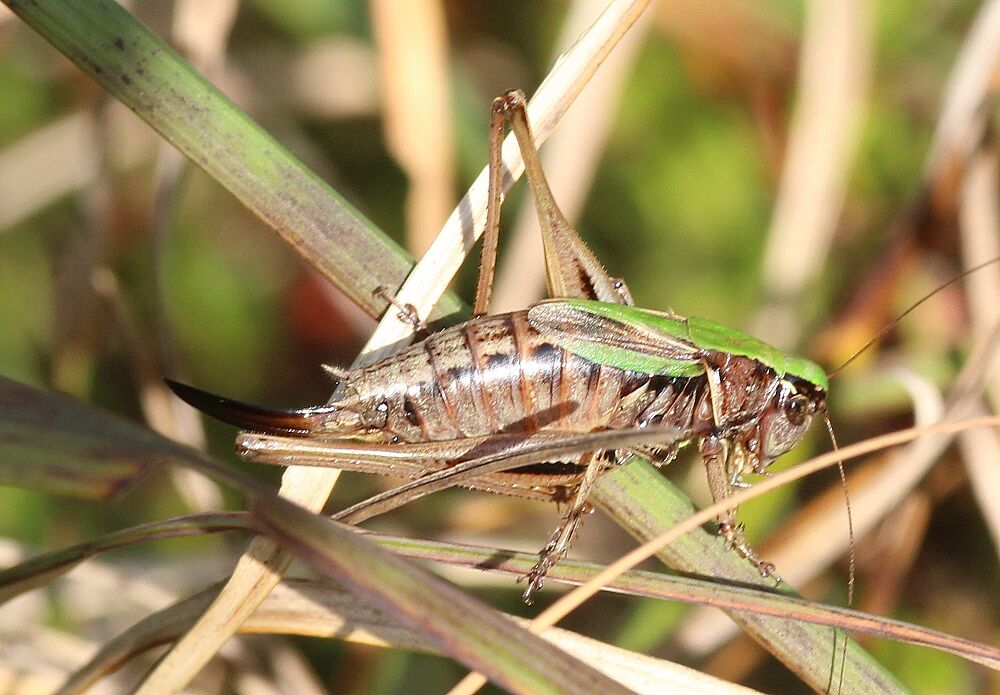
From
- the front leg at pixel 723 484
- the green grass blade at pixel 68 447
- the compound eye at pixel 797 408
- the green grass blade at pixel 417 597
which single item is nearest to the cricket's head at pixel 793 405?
the compound eye at pixel 797 408

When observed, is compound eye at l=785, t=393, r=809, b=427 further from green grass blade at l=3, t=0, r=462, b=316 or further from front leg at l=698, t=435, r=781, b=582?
green grass blade at l=3, t=0, r=462, b=316

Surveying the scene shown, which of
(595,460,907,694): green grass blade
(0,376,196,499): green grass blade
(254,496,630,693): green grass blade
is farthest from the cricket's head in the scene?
(0,376,196,499): green grass blade

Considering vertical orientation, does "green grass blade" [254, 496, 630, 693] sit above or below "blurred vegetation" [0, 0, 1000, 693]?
below

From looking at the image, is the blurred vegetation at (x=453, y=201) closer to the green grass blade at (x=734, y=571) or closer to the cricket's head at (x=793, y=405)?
the cricket's head at (x=793, y=405)

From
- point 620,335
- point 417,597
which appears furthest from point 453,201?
point 417,597

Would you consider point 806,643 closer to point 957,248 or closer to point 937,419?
point 937,419

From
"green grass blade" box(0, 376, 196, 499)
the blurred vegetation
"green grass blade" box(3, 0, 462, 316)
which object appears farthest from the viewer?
the blurred vegetation

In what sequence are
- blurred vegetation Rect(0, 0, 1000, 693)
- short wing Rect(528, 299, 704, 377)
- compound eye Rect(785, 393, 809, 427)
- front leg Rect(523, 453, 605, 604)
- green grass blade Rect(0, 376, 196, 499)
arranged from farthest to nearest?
blurred vegetation Rect(0, 0, 1000, 693) < compound eye Rect(785, 393, 809, 427) < short wing Rect(528, 299, 704, 377) < front leg Rect(523, 453, 605, 604) < green grass blade Rect(0, 376, 196, 499)
